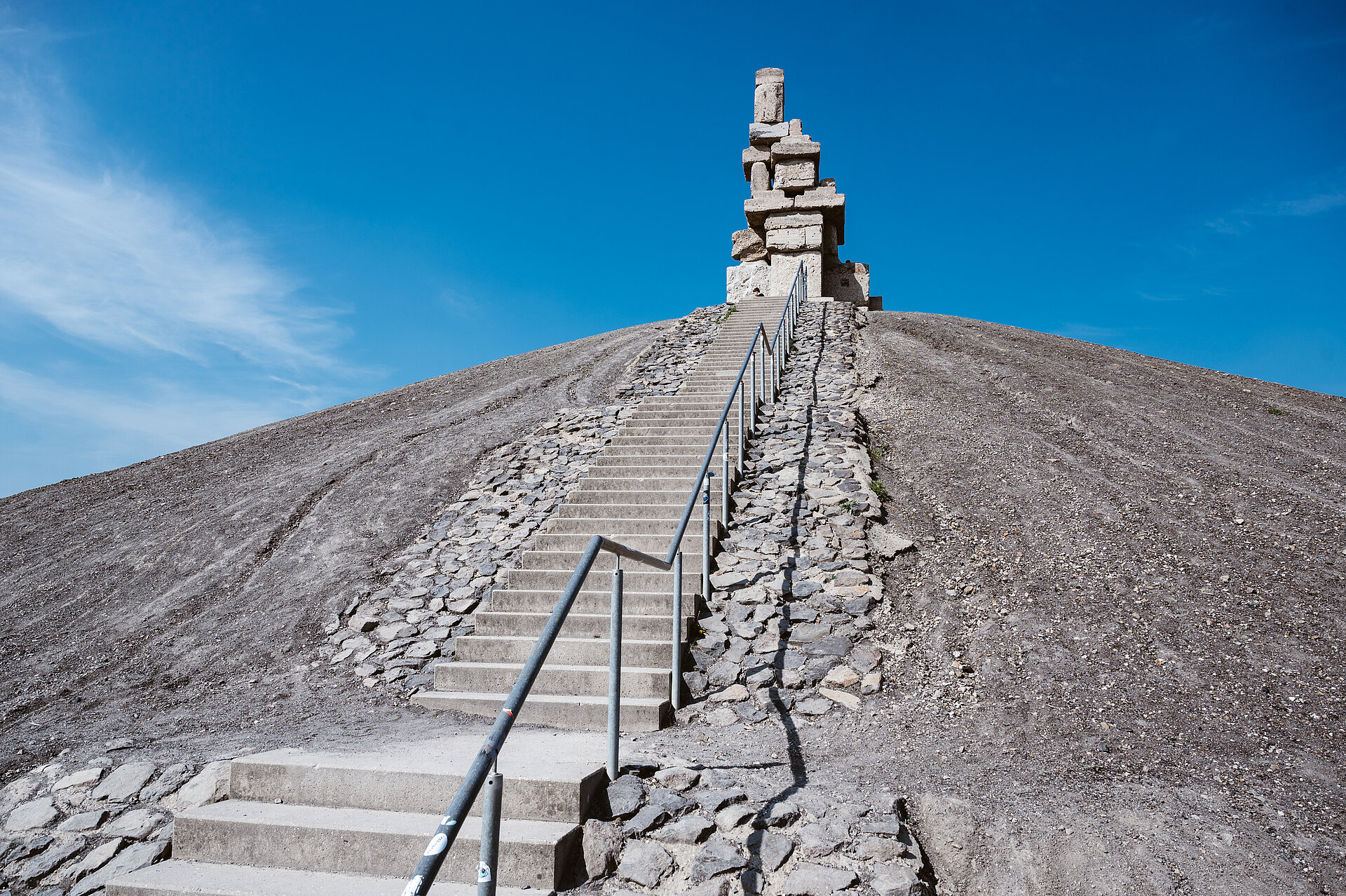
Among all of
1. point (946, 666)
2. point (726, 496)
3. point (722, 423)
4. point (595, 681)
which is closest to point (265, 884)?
point (595, 681)

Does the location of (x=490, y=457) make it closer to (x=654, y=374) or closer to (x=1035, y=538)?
(x=654, y=374)

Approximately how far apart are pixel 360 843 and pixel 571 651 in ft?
6.94

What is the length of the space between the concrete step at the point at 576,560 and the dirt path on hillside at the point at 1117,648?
165cm

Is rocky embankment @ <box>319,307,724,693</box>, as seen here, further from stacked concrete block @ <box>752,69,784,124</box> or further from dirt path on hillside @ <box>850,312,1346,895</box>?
stacked concrete block @ <box>752,69,784,124</box>

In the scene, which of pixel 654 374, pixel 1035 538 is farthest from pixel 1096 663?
pixel 654 374

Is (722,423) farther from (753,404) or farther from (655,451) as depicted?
(753,404)

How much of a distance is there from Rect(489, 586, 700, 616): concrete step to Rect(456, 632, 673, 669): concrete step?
1.14 feet

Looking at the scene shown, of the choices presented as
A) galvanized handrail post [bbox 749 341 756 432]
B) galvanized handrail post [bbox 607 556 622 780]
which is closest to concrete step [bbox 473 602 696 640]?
galvanized handrail post [bbox 607 556 622 780]

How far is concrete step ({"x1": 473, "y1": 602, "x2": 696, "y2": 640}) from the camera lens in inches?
197

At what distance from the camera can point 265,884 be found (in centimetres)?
283

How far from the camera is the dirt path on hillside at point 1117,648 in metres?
3.13

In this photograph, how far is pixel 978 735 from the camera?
13.5ft

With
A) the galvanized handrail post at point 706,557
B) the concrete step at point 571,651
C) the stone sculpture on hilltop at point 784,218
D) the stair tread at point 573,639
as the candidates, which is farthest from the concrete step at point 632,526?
the stone sculpture on hilltop at point 784,218

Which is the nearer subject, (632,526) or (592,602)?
(592,602)
